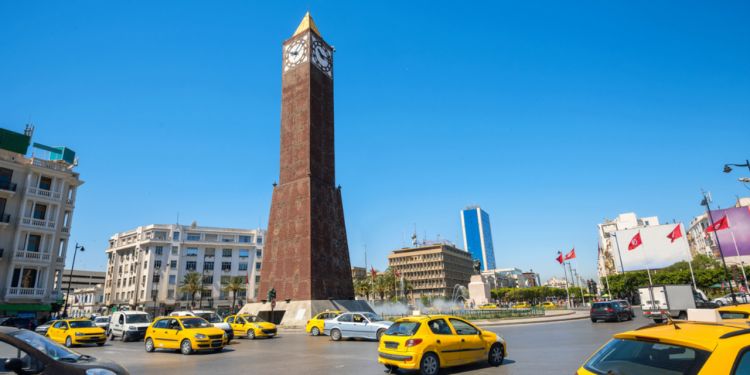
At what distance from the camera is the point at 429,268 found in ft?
419

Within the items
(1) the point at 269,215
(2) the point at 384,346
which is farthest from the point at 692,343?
(1) the point at 269,215

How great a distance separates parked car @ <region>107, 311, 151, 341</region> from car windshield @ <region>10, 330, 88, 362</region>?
19.6m

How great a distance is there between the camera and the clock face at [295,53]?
4227cm

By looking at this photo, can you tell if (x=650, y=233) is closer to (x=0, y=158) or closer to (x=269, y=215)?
(x=269, y=215)

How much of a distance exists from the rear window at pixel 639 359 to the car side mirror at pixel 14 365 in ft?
24.8

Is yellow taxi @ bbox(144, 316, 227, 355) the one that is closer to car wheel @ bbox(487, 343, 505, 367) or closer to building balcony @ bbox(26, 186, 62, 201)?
car wheel @ bbox(487, 343, 505, 367)

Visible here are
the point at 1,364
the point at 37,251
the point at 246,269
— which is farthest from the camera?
the point at 246,269

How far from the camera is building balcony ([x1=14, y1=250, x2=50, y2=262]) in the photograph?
1443 inches

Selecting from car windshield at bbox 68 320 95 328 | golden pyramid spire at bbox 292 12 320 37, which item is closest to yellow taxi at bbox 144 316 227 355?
car windshield at bbox 68 320 95 328

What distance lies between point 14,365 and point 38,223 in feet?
143

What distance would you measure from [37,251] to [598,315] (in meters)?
50.5

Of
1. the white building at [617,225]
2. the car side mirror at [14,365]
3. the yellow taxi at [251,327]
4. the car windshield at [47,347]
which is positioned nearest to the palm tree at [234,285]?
the yellow taxi at [251,327]

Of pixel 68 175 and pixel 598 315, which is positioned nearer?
pixel 598 315

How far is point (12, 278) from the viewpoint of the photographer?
118ft
